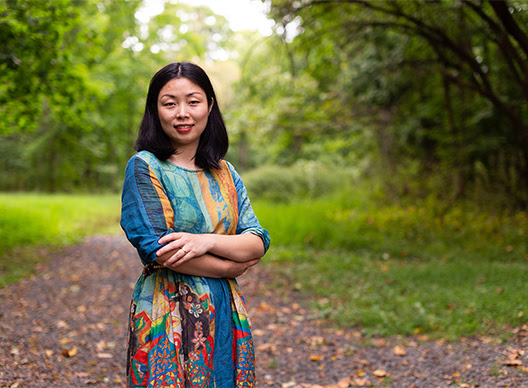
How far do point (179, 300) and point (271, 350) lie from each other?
304 cm

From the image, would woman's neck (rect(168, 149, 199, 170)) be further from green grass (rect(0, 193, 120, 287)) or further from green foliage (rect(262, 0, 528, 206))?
green grass (rect(0, 193, 120, 287))

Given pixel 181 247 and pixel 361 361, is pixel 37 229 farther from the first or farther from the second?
pixel 181 247

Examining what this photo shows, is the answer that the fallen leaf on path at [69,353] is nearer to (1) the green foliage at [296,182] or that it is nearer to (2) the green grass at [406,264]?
(2) the green grass at [406,264]

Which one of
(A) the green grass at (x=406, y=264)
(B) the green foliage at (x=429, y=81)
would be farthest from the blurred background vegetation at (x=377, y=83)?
(A) the green grass at (x=406, y=264)

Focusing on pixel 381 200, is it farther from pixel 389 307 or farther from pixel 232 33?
pixel 232 33

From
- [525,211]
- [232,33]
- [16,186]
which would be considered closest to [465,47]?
[525,211]

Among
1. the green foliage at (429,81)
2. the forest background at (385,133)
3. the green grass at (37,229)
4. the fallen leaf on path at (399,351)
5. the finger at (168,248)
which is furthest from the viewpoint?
the green grass at (37,229)

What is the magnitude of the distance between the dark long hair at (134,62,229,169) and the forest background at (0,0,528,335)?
351 cm

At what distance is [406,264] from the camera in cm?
729

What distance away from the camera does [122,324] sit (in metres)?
5.12

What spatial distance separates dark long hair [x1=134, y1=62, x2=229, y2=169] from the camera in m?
1.83

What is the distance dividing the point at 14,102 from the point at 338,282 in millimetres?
5473

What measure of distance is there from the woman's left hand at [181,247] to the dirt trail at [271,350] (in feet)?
7.68

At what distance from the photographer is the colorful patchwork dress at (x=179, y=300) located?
1.66 m
